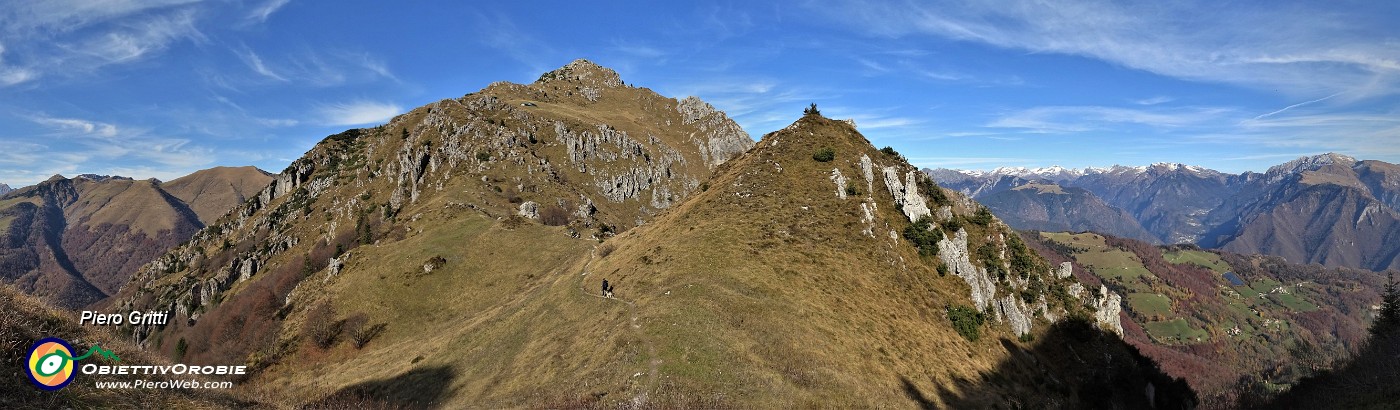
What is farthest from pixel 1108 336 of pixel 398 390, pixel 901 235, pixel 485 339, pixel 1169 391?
pixel 398 390

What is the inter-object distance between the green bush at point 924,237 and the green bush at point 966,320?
9786 millimetres

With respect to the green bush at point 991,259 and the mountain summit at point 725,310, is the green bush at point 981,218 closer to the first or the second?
the mountain summit at point 725,310

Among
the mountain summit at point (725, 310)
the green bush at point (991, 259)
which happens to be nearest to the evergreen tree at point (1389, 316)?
the mountain summit at point (725, 310)

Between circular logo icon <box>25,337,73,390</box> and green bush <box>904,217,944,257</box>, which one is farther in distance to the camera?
green bush <box>904,217,944,257</box>

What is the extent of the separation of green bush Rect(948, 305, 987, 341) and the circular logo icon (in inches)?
2675

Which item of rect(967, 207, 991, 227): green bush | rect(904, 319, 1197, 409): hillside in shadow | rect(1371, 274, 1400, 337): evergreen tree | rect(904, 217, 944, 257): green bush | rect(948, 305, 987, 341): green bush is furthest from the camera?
rect(967, 207, 991, 227): green bush

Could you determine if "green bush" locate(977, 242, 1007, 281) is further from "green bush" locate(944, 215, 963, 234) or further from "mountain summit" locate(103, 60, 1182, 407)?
"green bush" locate(944, 215, 963, 234)

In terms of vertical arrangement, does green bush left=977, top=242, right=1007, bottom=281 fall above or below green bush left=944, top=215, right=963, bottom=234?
below

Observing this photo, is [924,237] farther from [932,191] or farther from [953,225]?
[932,191]

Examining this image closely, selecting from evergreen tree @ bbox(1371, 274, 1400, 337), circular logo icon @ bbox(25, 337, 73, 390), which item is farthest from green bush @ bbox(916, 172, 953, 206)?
circular logo icon @ bbox(25, 337, 73, 390)

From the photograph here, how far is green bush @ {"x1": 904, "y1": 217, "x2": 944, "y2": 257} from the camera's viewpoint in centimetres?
7200

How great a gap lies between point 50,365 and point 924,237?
3052 inches

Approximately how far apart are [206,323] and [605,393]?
14796cm

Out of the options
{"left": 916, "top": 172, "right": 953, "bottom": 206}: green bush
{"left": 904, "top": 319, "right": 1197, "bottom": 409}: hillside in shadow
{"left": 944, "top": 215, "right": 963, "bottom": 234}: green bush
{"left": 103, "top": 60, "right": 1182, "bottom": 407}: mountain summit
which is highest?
{"left": 916, "top": 172, "right": 953, "bottom": 206}: green bush
